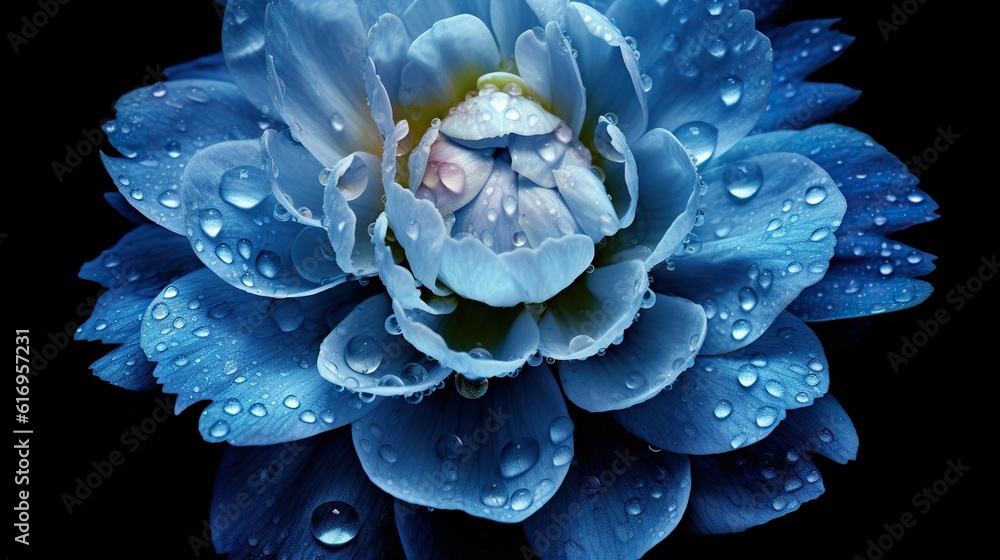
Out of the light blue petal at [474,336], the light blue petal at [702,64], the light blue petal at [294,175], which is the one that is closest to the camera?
the light blue petal at [474,336]

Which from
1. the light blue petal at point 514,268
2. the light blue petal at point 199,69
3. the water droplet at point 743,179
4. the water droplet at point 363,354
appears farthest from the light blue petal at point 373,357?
the light blue petal at point 199,69

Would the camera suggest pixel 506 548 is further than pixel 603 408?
Yes

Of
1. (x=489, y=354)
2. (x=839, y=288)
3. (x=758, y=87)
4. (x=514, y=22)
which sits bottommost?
(x=839, y=288)

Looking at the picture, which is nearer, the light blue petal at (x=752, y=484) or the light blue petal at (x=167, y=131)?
the light blue petal at (x=752, y=484)

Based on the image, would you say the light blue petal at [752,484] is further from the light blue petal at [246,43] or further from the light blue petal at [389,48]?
the light blue petal at [246,43]

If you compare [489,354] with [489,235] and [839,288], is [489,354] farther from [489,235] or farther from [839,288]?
[839,288]

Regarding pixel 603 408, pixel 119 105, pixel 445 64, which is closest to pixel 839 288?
pixel 603 408

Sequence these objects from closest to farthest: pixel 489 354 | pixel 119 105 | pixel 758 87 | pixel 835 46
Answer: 1. pixel 489 354
2. pixel 758 87
3. pixel 119 105
4. pixel 835 46
